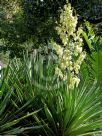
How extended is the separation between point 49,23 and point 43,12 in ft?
0.95

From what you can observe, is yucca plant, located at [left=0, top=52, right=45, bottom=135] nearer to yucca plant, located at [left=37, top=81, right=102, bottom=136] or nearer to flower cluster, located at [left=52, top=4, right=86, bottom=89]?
yucca plant, located at [left=37, top=81, right=102, bottom=136]

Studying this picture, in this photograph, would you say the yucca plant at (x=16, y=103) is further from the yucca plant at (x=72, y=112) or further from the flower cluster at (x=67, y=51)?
the flower cluster at (x=67, y=51)

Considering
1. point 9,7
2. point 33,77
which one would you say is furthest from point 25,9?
point 33,77

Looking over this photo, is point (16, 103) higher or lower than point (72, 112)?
higher

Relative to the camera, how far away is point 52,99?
4742 mm

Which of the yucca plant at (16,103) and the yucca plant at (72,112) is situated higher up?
the yucca plant at (16,103)

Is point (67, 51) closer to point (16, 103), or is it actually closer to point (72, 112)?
point (72, 112)

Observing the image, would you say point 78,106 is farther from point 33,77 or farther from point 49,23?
point 49,23

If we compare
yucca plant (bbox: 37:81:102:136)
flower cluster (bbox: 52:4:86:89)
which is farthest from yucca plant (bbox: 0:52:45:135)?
flower cluster (bbox: 52:4:86:89)

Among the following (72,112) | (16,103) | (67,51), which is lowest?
(72,112)

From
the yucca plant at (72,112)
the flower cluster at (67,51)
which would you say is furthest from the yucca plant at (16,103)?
the flower cluster at (67,51)

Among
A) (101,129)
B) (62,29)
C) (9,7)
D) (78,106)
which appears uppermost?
(9,7)

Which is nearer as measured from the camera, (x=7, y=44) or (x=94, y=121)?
(x=94, y=121)

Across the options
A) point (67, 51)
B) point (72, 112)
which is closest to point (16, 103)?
point (72, 112)
